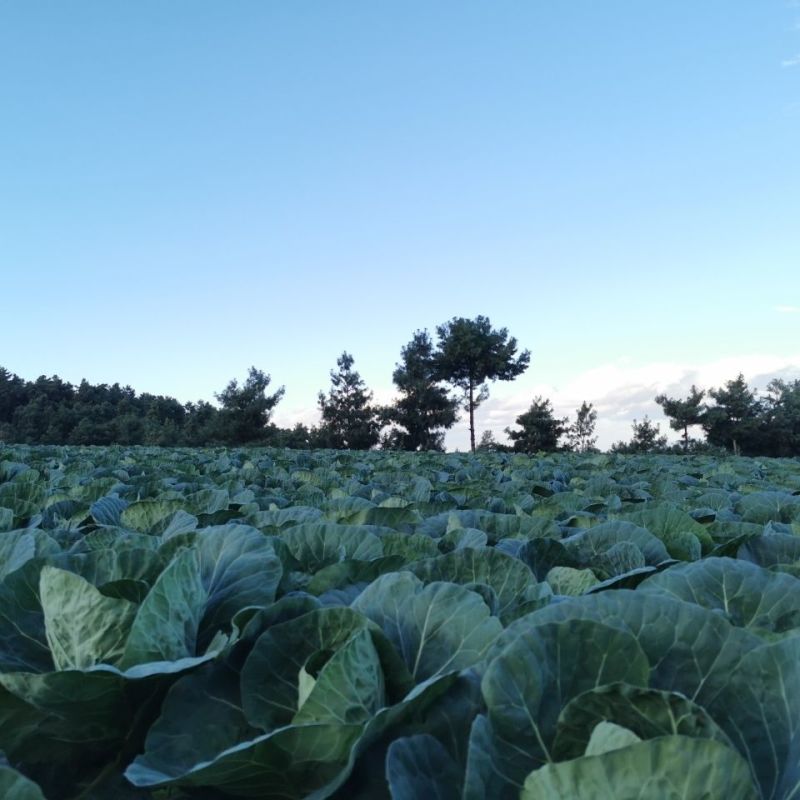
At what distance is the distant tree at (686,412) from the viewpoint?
4697 centimetres

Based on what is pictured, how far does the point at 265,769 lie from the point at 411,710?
0.17m

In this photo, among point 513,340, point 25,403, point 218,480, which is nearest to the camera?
point 218,480

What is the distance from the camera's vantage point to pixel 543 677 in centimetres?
69

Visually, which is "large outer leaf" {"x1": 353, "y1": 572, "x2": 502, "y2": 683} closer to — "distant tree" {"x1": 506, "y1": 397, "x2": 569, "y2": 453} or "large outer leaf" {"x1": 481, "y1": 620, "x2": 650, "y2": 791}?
"large outer leaf" {"x1": 481, "y1": 620, "x2": 650, "y2": 791}

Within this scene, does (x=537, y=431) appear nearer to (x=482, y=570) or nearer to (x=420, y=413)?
(x=420, y=413)

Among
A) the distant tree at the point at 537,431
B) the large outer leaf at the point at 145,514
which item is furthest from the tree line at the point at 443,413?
the large outer leaf at the point at 145,514

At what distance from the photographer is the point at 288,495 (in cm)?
331

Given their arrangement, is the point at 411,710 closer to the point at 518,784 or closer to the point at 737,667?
the point at 518,784

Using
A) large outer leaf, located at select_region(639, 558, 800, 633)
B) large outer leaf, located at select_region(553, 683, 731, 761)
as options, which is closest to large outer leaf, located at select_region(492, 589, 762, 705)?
large outer leaf, located at select_region(553, 683, 731, 761)

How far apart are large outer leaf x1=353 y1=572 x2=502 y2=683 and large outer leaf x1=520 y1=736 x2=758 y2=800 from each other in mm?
335

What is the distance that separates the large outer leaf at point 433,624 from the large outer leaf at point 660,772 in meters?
0.33

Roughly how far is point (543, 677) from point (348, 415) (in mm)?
46977

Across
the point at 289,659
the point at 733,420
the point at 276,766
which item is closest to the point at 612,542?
the point at 289,659

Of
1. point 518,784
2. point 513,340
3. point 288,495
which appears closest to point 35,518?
point 288,495
